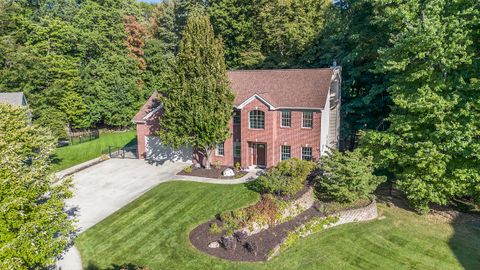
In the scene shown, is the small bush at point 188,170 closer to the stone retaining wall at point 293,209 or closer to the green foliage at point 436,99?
the stone retaining wall at point 293,209

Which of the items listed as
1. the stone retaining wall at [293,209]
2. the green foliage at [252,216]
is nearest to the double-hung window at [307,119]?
the stone retaining wall at [293,209]

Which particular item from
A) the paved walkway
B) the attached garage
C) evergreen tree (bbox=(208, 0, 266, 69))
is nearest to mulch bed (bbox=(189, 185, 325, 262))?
the paved walkway

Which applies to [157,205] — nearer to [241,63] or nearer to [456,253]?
[456,253]

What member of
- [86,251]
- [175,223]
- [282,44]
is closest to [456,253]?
[175,223]

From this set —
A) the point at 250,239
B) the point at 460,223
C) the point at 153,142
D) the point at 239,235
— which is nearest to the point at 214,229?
the point at 239,235

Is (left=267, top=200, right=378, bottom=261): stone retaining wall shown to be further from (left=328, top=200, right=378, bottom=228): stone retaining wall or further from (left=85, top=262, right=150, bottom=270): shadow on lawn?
(left=85, top=262, right=150, bottom=270): shadow on lawn
